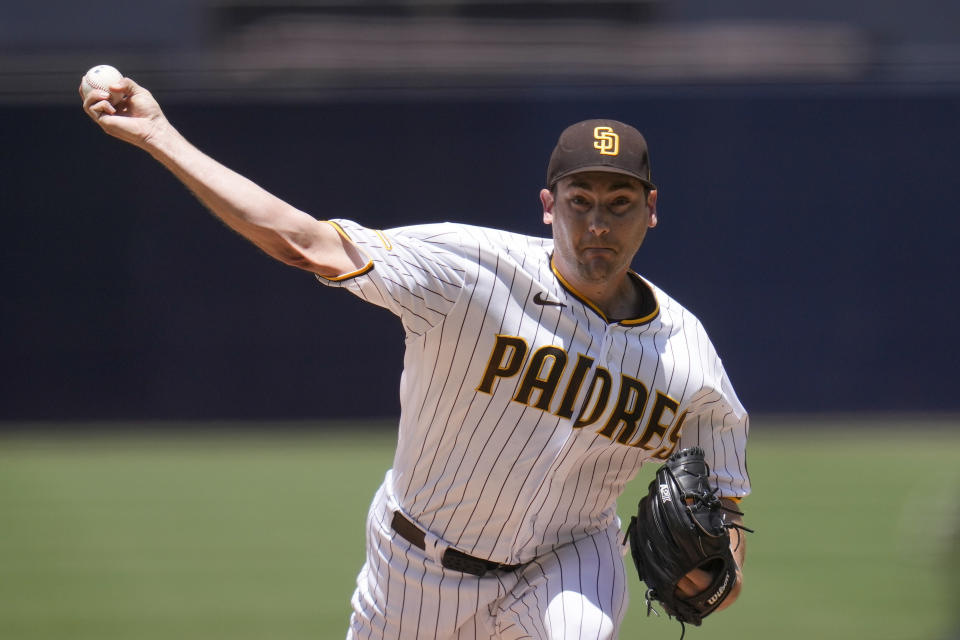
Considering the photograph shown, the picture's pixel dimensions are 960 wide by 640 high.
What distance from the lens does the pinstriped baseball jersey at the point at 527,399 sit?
359cm

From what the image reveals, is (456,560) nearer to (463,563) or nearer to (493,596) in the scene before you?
(463,563)

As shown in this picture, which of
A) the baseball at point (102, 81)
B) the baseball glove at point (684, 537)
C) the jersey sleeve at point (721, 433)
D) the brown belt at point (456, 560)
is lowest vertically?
the brown belt at point (456, 560)

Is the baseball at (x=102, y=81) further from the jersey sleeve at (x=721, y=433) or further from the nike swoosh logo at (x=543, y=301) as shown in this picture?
the jersey sleeve at (x=721, y=433)

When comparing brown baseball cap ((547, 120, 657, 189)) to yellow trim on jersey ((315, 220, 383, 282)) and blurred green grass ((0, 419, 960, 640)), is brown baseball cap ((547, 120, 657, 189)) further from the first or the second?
blurred green grass ((0, 419, 960, 640))

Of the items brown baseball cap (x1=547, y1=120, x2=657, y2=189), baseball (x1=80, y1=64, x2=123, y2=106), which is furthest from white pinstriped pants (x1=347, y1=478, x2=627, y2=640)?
baseball (x1=80, y1=64, x2=123, y2=106)

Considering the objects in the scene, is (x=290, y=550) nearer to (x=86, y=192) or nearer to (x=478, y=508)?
(x=478, y=508)

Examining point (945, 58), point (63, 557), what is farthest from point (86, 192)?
point (945, 58)

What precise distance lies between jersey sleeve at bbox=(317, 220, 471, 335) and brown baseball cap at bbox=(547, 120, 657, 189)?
0.41 metres

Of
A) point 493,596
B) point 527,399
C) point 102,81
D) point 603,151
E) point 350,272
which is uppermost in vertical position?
point 603,151

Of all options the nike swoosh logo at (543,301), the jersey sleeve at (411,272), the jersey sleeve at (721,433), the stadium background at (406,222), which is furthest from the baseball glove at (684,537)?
the stadium background at (406,222)

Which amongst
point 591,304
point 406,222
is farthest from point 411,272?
point 406,222

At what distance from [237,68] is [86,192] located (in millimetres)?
1764

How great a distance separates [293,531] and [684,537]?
4.68 meters

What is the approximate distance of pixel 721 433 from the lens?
3900 mm
